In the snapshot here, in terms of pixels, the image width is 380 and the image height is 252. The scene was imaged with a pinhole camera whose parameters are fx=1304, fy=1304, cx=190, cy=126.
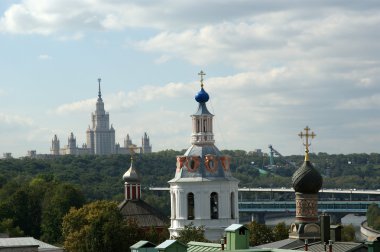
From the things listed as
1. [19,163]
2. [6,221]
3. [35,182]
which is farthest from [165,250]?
[19,163]

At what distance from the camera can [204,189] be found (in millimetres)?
75125

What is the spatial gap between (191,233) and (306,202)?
16.7m

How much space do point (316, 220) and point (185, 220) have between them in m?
22.4

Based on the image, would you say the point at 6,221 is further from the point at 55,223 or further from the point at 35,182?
the point at 35,182

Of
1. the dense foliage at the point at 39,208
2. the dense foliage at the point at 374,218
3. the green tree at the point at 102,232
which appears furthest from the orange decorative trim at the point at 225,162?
the dense foliage at the point at 374,218

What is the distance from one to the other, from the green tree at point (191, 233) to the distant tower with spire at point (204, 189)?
127cm

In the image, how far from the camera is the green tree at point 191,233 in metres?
67.9

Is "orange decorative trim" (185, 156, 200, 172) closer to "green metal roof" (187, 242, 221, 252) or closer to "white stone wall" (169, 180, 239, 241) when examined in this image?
"white stone wall" (169, 180, 239, 241)

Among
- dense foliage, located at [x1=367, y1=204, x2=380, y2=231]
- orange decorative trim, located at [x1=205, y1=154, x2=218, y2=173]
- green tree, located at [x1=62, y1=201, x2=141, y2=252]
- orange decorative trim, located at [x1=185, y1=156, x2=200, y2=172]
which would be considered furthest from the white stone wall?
dense foliage, located at [x1=367, y1=204, x2=380, y2=231]

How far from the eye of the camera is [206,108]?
255ft

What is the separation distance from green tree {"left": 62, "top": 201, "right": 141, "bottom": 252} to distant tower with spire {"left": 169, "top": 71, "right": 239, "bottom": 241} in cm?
268

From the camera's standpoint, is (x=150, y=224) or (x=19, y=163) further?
(x=19, y=163)

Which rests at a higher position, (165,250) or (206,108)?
(206,108)

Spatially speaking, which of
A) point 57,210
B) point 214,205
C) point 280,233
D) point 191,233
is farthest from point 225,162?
point 57,210
